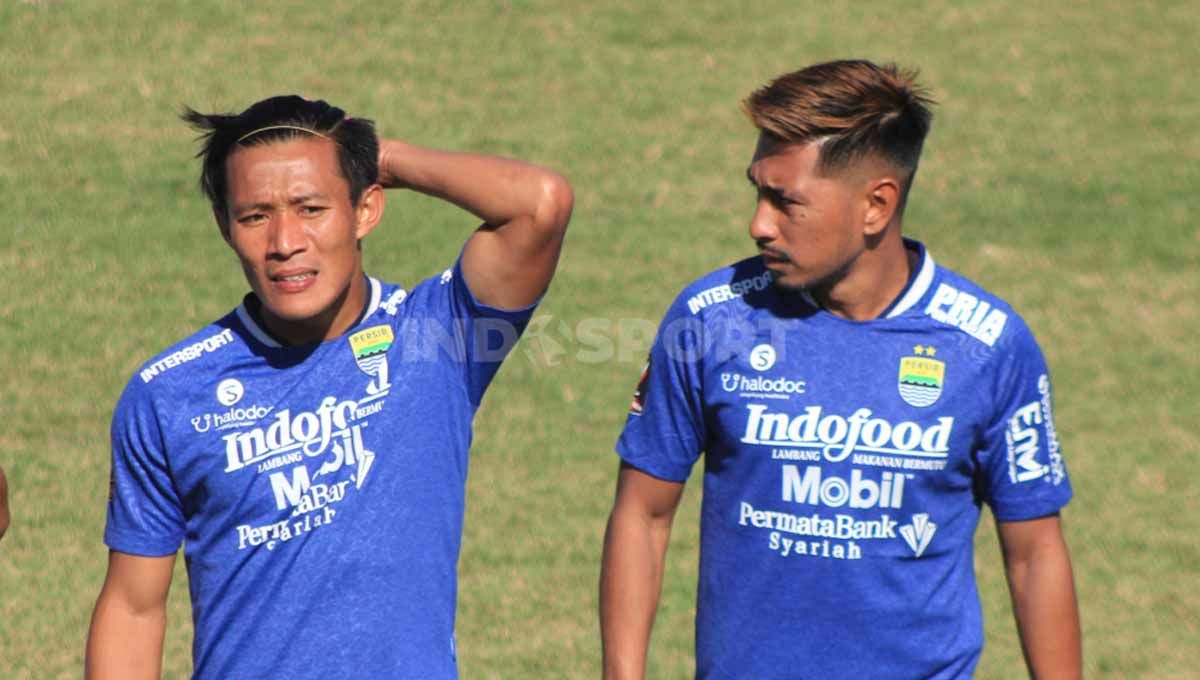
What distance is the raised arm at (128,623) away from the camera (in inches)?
179

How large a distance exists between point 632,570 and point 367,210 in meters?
1.24

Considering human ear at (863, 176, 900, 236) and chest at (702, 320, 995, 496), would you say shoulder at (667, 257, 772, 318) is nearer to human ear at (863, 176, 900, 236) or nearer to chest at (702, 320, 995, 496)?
chest at (702, 320, 995, 496)

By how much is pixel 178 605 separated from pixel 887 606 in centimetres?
510

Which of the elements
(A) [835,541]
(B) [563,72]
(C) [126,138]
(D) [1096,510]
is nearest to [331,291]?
(A) [835,541]

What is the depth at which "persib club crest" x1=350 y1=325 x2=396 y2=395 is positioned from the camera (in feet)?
15.4

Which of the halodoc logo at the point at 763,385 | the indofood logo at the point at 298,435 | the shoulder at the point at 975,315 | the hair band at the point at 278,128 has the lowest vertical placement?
the indofood logo at the point at 298,435

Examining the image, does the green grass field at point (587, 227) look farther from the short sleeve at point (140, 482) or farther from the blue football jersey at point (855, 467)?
the short sleeve at point (140, 482)

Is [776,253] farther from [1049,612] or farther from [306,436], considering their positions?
[306,436]

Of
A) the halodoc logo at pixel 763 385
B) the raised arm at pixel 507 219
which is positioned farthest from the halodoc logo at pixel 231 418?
the halodoc logo at pixel 763 385

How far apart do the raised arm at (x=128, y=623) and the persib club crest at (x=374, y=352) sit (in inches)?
27.8

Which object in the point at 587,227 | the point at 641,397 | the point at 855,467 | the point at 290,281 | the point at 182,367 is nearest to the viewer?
the point at 290,281

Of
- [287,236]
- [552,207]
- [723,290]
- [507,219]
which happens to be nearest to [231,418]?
[287,236]

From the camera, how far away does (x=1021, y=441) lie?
4.82 metres

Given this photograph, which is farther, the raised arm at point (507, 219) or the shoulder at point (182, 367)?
the raised arm at point (507, 219)
